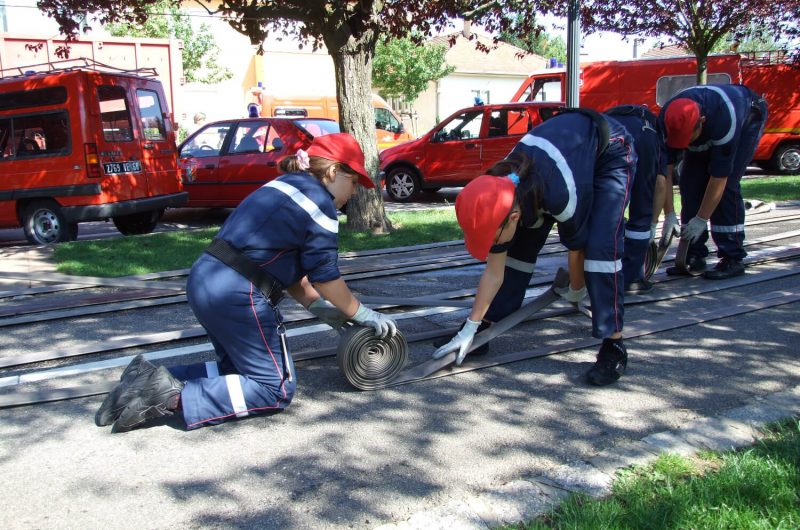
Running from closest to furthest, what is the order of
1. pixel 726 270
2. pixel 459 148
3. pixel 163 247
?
pixel 726 270 < pixel 163 247 < pixel 459 148

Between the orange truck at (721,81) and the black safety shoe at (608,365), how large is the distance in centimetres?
1268

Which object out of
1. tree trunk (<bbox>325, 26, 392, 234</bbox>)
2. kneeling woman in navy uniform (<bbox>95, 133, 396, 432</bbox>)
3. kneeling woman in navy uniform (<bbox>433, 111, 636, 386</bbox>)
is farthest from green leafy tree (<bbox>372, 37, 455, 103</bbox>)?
kneeling woman in navy uniform (<bbox>95, 133, 396, 432</bbox>)

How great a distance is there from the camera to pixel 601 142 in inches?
147

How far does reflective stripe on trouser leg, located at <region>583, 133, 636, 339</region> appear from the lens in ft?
12.5

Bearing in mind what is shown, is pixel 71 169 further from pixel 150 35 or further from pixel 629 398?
pixel 150 35

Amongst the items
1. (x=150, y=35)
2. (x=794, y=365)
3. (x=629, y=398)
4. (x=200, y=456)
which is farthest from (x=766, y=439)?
(x=150, y=35)

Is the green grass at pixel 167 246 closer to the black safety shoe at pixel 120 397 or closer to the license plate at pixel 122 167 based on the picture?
the license plate at pixel 122 167

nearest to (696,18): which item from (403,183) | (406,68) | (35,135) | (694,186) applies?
(403,183)

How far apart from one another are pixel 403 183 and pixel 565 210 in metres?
10.7

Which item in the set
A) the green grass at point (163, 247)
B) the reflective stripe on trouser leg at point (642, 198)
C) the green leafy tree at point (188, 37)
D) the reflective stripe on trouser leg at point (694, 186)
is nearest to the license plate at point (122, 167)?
the green grass at point (163, 247)

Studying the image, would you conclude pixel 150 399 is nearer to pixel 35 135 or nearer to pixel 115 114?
pixel 115 114

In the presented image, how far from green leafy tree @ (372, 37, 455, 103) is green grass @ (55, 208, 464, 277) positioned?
2651 cm

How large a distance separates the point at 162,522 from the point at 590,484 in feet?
5.42

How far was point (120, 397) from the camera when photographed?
→ 11.2 feet
